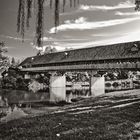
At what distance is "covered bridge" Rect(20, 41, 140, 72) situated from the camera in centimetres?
2920

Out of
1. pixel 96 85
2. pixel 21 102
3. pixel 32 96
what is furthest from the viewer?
pixel 96 85

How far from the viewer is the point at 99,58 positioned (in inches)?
1304

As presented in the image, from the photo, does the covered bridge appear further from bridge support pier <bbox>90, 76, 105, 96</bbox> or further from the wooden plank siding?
bridge support pier <bbox>90, 76, 105, 96</bbox>

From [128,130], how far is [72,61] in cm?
3169

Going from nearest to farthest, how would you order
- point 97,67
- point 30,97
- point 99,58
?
point 30,97
point 97,67
point 99,58

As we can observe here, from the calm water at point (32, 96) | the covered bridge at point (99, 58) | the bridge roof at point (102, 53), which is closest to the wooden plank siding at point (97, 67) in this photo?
the covered bridge at point (99, 58)

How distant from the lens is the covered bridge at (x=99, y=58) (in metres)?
29.2

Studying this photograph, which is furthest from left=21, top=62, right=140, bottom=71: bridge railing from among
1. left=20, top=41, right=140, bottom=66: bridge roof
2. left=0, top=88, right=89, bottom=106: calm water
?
left=0, top=88, right=89, bottom=106: calm water

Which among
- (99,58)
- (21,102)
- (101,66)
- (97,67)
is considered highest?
(99,58)

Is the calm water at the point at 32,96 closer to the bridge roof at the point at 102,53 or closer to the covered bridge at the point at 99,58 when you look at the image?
the covered bridge at the point at 99,58

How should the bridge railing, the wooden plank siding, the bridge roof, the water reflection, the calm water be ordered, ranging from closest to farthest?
the water reflection
the calm water
the bridge railing
the wooden plank siding
the bridge roof

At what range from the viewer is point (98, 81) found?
3741 centimetres

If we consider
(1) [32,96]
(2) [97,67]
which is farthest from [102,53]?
(1) [32,96]

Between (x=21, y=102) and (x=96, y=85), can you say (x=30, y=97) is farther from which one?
(x=96, y=85)
